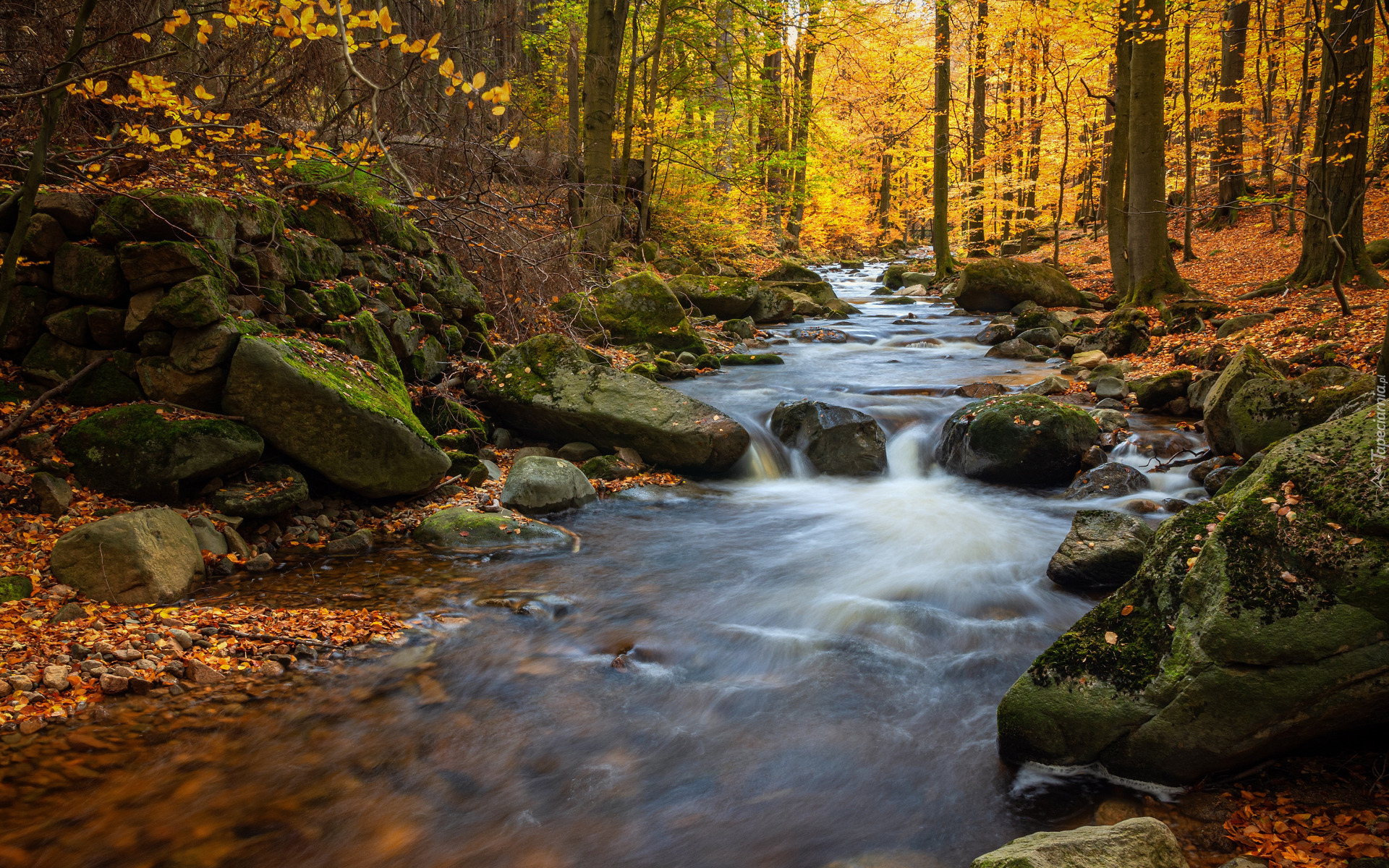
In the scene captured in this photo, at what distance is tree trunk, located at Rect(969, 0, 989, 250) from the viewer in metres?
20.2

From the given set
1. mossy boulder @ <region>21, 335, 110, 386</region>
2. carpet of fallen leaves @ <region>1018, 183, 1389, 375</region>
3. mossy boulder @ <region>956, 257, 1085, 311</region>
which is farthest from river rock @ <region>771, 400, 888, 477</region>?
mossy boulder @ <region>956, 257, 1085, 311</region>

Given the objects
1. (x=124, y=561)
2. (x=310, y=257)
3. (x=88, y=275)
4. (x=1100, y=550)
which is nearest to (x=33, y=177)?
(x=88, y=275)

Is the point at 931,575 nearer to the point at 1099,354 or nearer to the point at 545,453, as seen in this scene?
the point at 545,453

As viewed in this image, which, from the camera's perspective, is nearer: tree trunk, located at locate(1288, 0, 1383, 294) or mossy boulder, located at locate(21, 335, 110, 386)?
mossy boulder, located at locate(21, 335, 110, 386)

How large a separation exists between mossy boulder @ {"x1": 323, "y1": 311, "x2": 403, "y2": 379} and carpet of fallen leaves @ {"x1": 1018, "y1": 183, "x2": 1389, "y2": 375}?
941cm

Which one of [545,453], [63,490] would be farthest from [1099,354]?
[63,490]

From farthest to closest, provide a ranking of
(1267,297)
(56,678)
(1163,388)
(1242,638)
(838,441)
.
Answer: (1267,297)
(1163,388)
(838,441)
(56,678)
(1242,638)

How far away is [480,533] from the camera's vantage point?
20.2ft

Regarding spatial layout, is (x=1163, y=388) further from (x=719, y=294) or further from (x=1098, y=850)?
(x=719, y=294)

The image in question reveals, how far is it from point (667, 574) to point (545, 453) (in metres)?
2.62

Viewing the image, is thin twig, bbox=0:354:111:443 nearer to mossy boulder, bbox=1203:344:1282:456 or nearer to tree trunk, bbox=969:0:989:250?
mossy boulder, bbox=1203:344:1282:456

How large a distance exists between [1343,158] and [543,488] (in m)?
11.3

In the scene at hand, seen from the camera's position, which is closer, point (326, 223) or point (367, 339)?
point (367, 339)

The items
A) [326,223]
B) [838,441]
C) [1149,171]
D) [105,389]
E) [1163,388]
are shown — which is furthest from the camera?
[1149,171]
